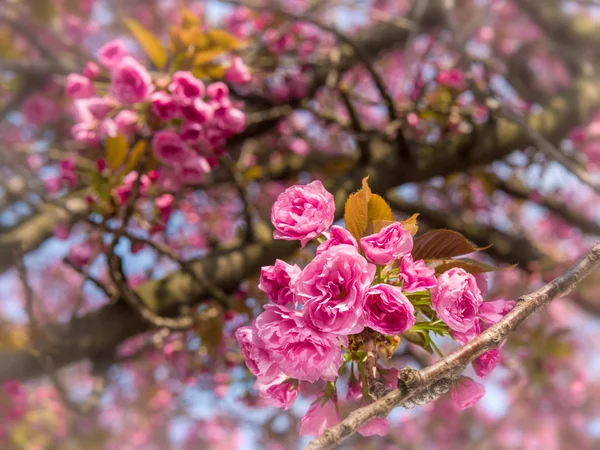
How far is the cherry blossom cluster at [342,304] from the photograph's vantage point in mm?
753

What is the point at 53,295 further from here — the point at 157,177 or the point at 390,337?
the point at 390,337

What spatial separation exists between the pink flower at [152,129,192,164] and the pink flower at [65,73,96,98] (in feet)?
1.16

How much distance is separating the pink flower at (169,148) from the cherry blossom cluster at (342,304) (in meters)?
0.77

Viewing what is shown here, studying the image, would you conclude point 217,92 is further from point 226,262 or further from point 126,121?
point 226,262

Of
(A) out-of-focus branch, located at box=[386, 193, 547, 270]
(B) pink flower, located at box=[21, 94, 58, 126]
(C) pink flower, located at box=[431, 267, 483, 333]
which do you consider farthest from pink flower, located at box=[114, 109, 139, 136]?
(B) pink flower, located at box=[21, 94, 58, 126]

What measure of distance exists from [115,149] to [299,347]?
0.98m

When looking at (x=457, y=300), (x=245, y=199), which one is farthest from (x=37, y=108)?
(x=457, y=300)

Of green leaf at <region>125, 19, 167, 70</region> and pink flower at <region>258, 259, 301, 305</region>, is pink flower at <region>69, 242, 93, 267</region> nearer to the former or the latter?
green leaf at <region>125, 19, 167, 70</region>

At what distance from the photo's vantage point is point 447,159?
2.27 m

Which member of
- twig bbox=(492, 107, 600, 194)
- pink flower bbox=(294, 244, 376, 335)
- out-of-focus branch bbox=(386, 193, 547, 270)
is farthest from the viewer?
out-of-focus branch bbox=(386, 193, 547, 270)

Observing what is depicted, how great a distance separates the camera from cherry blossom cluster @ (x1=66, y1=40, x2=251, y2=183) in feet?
4.90

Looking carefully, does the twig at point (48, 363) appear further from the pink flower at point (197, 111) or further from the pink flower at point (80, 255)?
the pink flower at point (197, 111)

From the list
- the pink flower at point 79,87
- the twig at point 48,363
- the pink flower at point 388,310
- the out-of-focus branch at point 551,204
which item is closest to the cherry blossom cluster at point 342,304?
the pink flower at point 388,310

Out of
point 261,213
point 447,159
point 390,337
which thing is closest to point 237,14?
point 261,213
